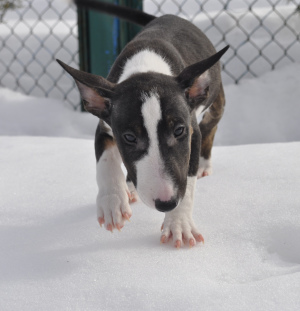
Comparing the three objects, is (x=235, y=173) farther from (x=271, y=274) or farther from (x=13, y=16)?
(x=13, y=16)

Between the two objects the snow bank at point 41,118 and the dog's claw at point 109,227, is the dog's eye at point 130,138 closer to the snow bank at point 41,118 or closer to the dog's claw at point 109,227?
the dog's claw at point 109,227

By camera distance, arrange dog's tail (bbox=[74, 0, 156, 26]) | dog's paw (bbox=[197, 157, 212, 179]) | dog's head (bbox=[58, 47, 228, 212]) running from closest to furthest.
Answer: dog's head (bbox=[58, 47, 228, 212])
dog's paw (bbox=[197, 157, 212, 179])
dog's tail (bbox=[74, 0, 156, 26])

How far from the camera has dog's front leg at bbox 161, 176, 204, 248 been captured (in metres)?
2.22

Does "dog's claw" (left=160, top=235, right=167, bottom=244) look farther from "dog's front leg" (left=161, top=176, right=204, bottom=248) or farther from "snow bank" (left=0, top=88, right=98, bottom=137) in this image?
"snow bank" (left=0, top=88, right=98, bottom=137)

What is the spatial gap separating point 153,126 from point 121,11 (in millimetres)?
1636

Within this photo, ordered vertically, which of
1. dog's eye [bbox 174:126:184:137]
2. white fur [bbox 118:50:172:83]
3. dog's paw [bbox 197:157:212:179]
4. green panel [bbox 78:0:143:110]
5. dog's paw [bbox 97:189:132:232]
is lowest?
green panel [bbox 78:0:143:110]

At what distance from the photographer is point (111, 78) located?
2523mm

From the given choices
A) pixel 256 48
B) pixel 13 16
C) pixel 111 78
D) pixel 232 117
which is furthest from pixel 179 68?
pixel 13 16

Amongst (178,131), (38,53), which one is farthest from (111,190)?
(38,53)

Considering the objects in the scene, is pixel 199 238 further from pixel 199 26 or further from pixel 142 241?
pixel 199 26

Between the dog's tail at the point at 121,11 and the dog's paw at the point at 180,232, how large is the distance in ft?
4.77

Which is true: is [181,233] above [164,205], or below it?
below

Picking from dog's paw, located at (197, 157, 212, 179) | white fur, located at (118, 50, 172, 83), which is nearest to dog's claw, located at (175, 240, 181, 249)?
white fur, located at (118, 50, 172, 83)

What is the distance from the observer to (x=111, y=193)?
7.57 ft
